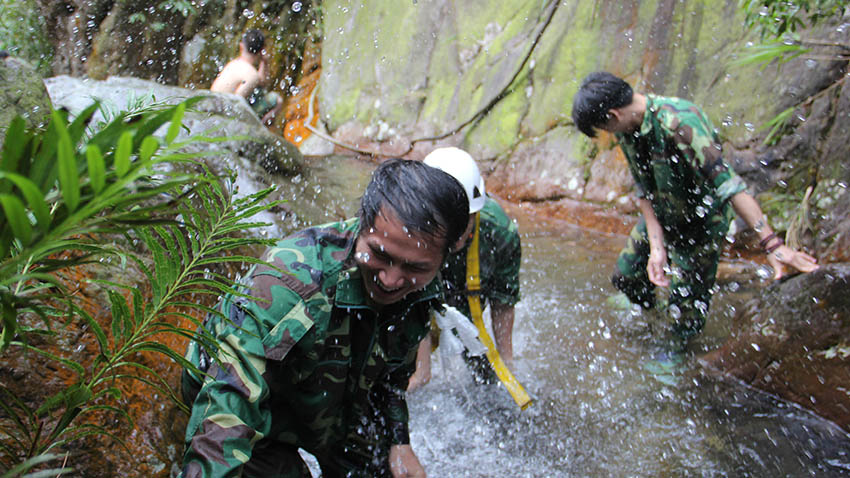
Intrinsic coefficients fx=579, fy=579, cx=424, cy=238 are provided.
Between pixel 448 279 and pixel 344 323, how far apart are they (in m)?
1.32

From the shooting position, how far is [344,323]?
1.74m

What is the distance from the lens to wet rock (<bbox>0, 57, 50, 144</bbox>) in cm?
228

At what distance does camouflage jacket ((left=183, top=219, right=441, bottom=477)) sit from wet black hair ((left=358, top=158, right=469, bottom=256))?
0.22 m

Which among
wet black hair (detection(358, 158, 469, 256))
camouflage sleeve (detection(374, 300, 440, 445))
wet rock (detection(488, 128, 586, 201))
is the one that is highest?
wet black hair (detection(358, 158, 469, 256))

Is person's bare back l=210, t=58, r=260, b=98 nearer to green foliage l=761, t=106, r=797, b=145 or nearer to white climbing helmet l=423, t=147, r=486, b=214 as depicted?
white climbing helmet l=423, t=147, r=486, b=214

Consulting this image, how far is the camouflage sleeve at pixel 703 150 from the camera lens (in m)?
2.97

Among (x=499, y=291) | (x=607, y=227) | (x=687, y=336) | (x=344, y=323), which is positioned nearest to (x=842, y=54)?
(x=607, y=227)

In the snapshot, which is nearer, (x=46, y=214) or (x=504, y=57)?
(x=46, y=214)

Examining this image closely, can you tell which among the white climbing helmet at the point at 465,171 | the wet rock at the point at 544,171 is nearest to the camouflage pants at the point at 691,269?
the white climbing helmet at the point at 465,171

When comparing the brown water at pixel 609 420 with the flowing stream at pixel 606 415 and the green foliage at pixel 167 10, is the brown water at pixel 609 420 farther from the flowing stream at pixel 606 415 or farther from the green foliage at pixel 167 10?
the green foliage at pixel 167 10

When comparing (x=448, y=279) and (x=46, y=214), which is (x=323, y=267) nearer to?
(x=46, y=214)

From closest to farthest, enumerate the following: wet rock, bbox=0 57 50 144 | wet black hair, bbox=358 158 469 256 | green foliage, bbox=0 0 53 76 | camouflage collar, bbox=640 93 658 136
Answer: wet black hair, bbox=358 158 469 256, wet rock, bbox=0 57 50 144, camouflage collar, bbox=640 93 658 136, green foliage, bbox=0 0 53 76

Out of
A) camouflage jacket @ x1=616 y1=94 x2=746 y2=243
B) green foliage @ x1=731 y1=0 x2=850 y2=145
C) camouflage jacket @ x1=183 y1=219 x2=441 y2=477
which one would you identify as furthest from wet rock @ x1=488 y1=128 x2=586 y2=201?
camouflage jacket @ x1=183 y1=219 x2=441 y2=477

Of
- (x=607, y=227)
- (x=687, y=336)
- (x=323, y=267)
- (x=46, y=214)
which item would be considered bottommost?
(x=607, y=227)
